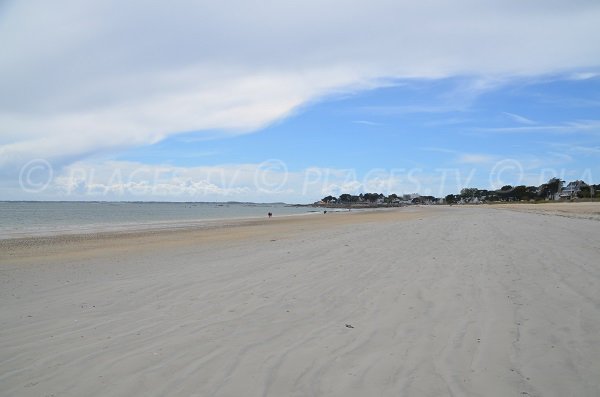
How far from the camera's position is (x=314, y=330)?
527cm

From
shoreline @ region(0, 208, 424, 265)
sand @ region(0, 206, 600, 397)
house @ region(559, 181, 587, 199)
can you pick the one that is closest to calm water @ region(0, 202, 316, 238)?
shoreline @ region(0, 208, 424, 265)

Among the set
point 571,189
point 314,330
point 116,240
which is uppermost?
point 571,189

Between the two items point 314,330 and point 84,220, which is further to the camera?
point 84,220

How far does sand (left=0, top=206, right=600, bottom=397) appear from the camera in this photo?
12.7 feet

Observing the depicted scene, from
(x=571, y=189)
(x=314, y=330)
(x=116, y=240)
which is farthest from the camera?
(x=571, y=189)

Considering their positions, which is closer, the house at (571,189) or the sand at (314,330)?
the sand at (314,330)

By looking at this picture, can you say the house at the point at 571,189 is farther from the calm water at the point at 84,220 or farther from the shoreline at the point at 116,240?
the shoreline at the point at 116,240


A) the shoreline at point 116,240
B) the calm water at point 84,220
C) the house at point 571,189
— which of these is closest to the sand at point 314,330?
the shoreline at point 116,240

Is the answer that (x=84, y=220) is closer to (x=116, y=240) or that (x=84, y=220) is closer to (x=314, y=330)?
(x=116, y=240)

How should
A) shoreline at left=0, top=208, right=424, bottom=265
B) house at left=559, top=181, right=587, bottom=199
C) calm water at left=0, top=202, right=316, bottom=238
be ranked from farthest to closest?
house at left=559, top=181, right=587, bottom=199 → calm water at left=0, top=202, right=316, bottom=238 → shoreline at left=0, top=208, right=424, bottom=265

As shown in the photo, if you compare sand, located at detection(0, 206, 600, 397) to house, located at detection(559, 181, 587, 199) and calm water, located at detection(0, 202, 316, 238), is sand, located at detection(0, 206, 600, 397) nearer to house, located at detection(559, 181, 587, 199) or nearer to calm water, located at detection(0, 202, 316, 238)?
calm water, located at detection(0, 202, 316, 238)

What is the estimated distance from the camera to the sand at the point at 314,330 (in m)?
3.88

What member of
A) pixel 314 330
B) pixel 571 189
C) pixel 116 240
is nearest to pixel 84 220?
pixel 116 240

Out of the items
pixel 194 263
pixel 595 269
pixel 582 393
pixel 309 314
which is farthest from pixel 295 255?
pixel 582 393
